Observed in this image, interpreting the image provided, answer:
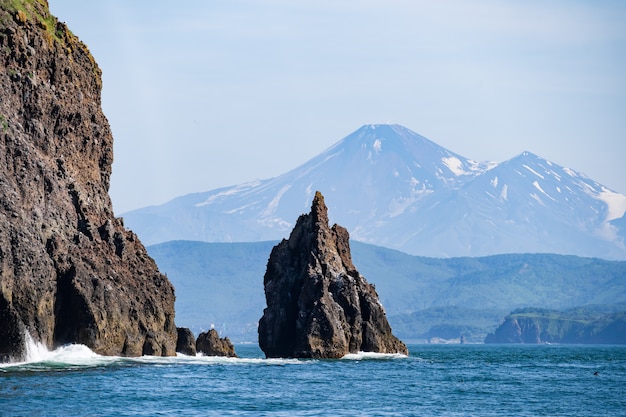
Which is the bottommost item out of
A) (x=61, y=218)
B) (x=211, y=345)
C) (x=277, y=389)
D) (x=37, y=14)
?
(x=277, y=389)

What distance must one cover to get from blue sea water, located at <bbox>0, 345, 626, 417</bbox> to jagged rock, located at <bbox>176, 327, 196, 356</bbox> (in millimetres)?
3337

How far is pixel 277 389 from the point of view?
10669cm

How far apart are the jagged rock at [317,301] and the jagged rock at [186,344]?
39.8 feet

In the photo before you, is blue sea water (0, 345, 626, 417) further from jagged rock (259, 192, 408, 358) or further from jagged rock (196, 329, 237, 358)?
jagged rock (196, 329, 237, 358)

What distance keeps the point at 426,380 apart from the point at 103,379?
1316 inches

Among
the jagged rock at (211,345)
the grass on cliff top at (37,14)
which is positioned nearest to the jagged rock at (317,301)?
the jagged rock at (211,345)

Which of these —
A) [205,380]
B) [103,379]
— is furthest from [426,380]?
[103,379]

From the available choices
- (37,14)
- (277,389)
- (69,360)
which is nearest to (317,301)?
(69,360)

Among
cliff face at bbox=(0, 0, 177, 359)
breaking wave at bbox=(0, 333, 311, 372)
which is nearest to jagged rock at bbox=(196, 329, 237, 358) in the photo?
cliff face at bbox=(0, 0, 177, 359)

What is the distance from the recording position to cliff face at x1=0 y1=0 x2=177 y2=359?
4377 inches

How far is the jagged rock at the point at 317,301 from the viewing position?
148625 millimetres

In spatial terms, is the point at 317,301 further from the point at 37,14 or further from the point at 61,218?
the point at 37,14

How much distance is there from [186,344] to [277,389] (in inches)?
1524

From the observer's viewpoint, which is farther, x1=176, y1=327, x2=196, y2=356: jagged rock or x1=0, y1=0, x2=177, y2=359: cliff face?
x1=176, y1=327, x2=196, y2=356: jagged rock
